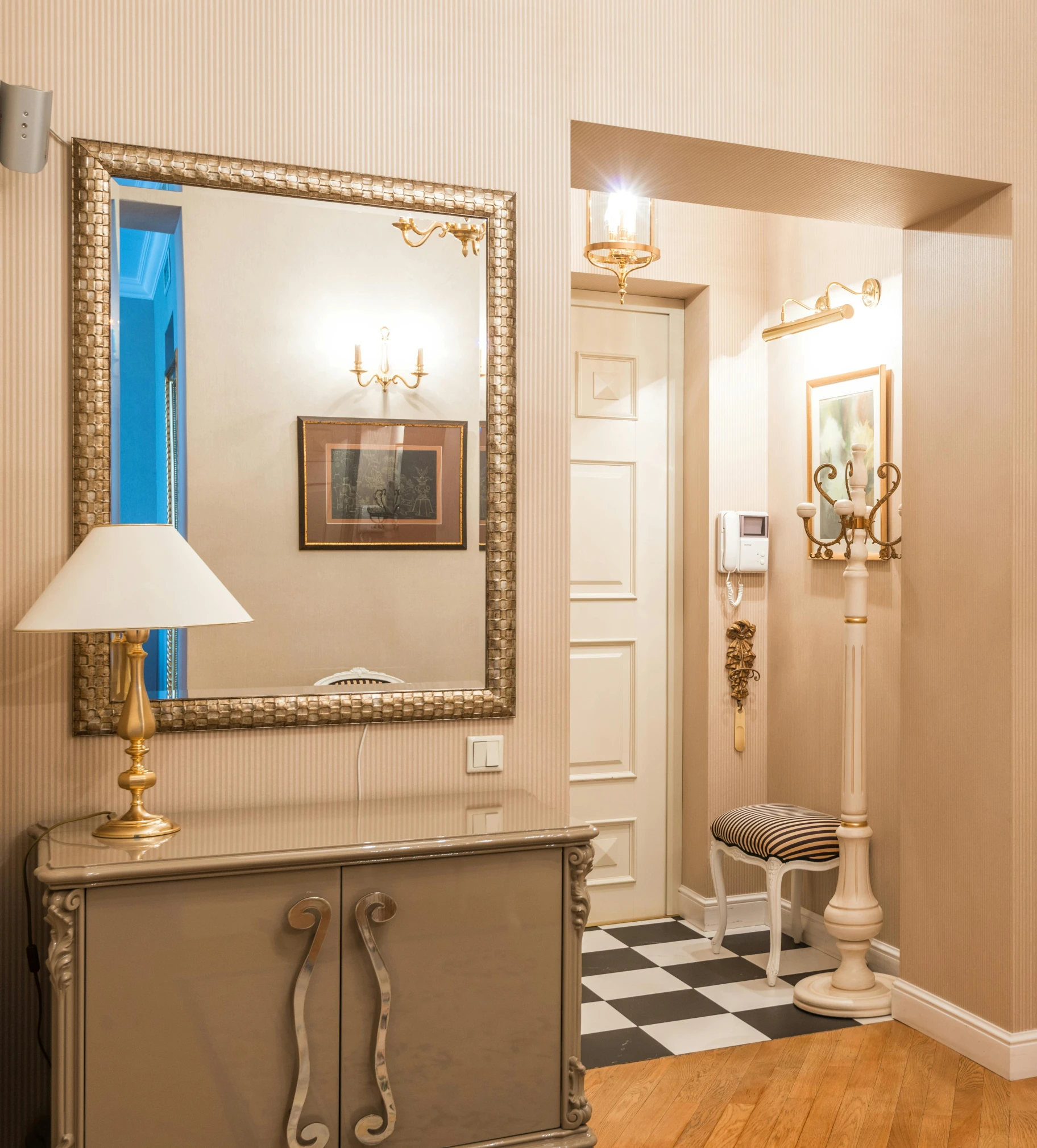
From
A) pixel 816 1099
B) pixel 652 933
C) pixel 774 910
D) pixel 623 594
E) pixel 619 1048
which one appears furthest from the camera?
pixel 623 594

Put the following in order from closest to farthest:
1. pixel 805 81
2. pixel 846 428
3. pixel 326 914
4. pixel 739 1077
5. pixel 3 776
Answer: pixel 326 914 < pixel 3 776 < pixel 805 81 < pixel 739 1077 < pixel 846 428

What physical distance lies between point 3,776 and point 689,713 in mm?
2737

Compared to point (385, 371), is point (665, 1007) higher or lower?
lower

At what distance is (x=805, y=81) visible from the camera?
2619 millimetres

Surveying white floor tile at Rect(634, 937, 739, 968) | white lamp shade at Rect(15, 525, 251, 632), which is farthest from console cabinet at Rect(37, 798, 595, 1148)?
white floor tile at Rect(634, 937, 739, 968)

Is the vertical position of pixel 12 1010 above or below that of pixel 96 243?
below

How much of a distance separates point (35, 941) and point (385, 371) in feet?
4.40

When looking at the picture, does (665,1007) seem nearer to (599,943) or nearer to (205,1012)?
(599,943)

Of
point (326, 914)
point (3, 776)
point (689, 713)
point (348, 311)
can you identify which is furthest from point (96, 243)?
point (689, 713)

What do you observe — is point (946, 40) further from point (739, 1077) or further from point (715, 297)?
point (739, 1077)

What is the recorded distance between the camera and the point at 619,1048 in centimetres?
301

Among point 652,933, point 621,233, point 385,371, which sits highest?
point 621,233

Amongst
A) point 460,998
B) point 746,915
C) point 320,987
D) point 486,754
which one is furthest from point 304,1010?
point 746,915

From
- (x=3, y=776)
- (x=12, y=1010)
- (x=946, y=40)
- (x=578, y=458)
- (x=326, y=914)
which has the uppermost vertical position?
(x=946, y=40)
